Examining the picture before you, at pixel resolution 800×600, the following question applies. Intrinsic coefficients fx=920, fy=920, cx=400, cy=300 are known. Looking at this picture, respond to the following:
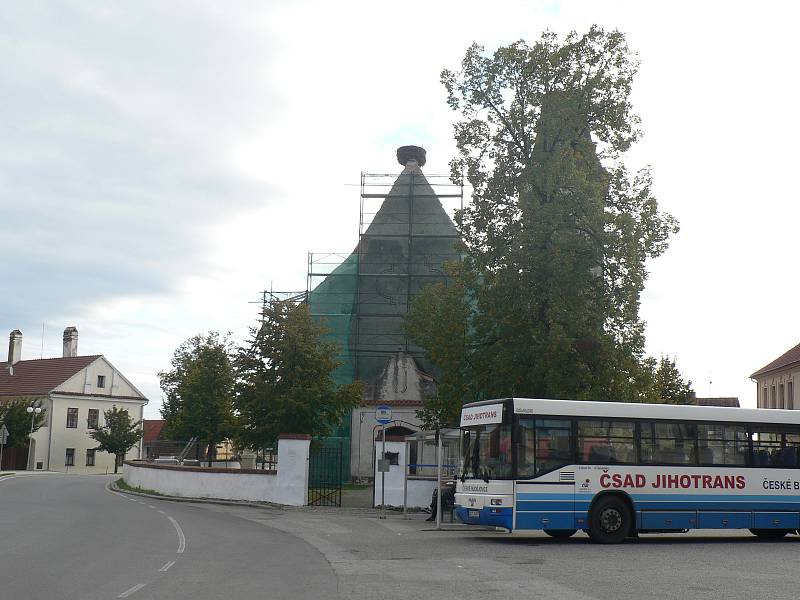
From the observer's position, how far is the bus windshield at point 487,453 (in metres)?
18.8

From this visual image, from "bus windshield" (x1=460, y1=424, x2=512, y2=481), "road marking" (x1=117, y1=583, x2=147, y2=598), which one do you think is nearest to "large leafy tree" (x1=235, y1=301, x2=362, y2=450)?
"bus windshield" (x1=460, y1=424, x2=512, y2=481)

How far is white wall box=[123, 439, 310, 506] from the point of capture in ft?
96.1

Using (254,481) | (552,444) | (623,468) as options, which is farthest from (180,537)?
(254,481)

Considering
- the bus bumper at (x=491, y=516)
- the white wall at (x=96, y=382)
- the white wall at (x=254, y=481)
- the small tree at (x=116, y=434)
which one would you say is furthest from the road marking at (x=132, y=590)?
the white wall at (x=96, y=382)

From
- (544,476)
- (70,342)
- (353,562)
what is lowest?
(353,562)

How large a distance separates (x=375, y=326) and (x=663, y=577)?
3966 centimetres

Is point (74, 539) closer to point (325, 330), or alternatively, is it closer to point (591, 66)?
point (591, 66)

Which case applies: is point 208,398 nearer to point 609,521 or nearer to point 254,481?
point 254,481

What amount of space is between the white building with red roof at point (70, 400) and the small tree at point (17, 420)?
3.83 meters

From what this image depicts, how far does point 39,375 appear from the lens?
80750mm

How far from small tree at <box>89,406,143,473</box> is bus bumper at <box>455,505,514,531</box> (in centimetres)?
6109

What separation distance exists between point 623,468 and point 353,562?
7.13 meters

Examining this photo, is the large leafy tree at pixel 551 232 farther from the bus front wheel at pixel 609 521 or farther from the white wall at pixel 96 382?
the white wall at pixel 96 382

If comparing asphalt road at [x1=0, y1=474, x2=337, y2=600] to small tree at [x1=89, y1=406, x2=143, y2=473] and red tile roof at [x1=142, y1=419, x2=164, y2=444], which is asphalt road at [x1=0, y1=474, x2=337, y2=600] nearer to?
small tree at [x1=89, y1=406, x2=143, y2=473]
